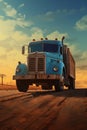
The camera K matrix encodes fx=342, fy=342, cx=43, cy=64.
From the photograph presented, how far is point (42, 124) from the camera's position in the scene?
7.48 meters

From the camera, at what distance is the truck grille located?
74.3 feet

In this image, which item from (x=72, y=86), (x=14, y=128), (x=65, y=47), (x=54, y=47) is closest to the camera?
(x=14, y=128)

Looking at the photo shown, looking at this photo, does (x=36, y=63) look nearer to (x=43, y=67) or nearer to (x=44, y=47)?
(x=43, y=67)

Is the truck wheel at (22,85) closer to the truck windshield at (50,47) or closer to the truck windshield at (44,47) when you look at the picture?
the truck windshield at (44,47)

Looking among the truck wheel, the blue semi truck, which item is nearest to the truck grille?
the blue semi truck

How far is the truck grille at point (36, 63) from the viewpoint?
22.6 metres

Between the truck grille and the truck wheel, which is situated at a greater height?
the truck grille

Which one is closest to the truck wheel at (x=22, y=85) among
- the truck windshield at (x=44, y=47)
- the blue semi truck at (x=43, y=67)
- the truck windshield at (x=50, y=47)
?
the blue semi truck at (x=43, y=67)

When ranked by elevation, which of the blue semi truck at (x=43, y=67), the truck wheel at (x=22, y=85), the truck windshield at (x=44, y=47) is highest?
the truck windshield at (x=44, y=47)

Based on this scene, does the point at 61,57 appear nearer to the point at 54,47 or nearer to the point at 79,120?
the point at 54,47

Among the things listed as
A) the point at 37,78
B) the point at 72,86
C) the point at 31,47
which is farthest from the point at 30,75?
the point at 72,86

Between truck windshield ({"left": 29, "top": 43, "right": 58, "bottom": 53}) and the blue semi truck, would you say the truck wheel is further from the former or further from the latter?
truck windshield ({"left": 29, "top": 43, "right": 58, "bottom": 53})

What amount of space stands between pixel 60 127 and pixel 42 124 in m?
0.52

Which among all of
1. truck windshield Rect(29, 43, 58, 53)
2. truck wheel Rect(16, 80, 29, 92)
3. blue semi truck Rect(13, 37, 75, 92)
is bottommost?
truck wheel Rect(16, 80, 29, 92)
